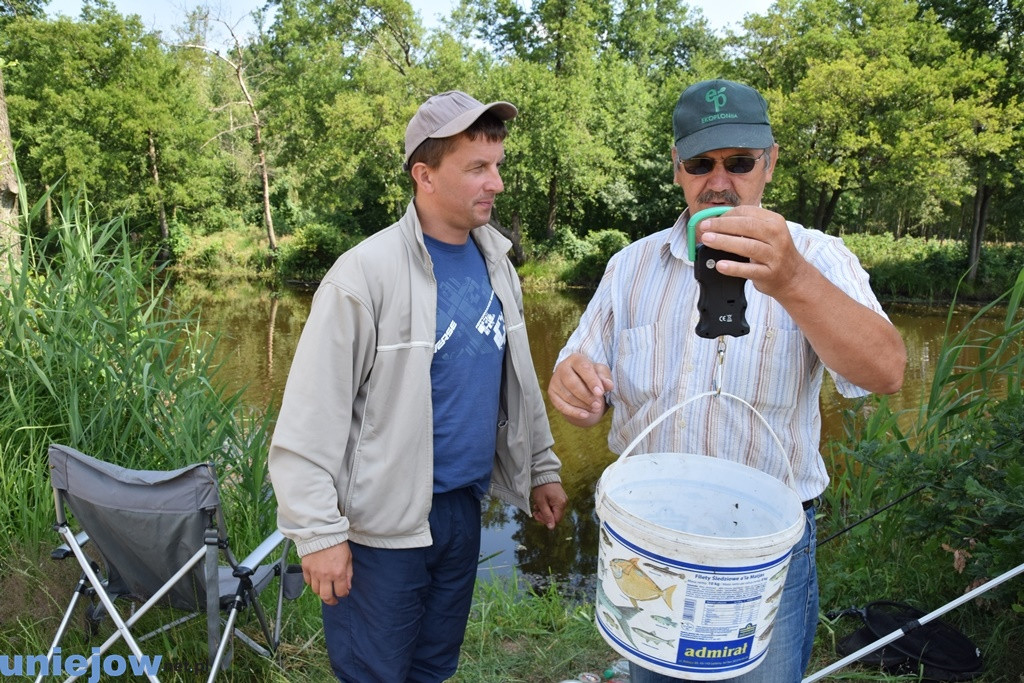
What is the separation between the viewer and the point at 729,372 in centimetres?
143

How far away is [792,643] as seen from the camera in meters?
1.43

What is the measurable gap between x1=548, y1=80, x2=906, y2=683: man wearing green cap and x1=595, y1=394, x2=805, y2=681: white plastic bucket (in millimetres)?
125

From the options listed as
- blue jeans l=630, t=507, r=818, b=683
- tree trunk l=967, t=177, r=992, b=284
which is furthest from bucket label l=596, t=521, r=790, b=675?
tree trunk l=967, t=177, r=992, b=284

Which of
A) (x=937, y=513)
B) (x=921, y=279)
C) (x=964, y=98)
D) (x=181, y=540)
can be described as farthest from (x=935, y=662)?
(x=964, y=98)

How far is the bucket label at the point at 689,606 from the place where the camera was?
3.76 feet

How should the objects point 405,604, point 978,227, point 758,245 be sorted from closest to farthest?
point 758,245 < point 405,604 < point 978,227

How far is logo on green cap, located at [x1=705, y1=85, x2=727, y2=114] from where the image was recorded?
4.86 ft

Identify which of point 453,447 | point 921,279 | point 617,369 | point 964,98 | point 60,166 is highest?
point 964,98

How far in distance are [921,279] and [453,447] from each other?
64.6ft

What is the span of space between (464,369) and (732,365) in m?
0.88

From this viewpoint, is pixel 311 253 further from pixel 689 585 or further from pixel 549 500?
pixel 689 585

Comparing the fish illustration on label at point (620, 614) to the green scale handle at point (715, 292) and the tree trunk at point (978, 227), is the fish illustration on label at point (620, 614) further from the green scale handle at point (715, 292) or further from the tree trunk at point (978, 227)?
the tree trunk at point (978, 227)

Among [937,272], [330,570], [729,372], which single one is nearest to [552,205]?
[937,272]

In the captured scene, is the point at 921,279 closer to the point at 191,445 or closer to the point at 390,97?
the point at 390,97
